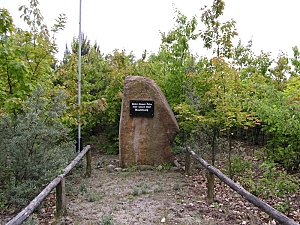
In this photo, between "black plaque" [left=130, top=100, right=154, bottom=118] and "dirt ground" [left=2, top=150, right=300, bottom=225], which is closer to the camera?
"dirt ground" [left=2, top=150, right=300, bottom=225]

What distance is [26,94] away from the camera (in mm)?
5625

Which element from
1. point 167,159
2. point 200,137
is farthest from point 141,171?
point 200,137

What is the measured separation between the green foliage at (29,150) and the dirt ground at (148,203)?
0.49 m

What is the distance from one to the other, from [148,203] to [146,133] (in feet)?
9.72

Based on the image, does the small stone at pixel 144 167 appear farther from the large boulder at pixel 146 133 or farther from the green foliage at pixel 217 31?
the green foliage at pixel 217 31

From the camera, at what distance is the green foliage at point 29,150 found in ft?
14.9

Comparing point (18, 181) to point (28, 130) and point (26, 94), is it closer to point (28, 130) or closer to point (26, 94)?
point (28, 130)

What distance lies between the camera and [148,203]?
5027 mm

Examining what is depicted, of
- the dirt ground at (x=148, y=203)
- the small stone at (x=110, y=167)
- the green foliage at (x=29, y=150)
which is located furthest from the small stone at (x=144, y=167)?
the green foliage at (x=29, y=150)

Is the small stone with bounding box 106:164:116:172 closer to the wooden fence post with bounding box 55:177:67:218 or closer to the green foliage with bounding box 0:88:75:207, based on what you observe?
the green foliage with bounding box 0:88:75:207

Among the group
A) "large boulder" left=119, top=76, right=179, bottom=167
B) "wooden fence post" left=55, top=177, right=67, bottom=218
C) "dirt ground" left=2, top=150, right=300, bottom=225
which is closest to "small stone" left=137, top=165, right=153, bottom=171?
"large boulder" left=119, top=76, right=179, bottom=167

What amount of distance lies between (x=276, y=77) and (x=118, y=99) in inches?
250

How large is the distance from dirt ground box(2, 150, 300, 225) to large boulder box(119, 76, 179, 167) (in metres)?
0.71

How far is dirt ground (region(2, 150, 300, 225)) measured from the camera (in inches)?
167
